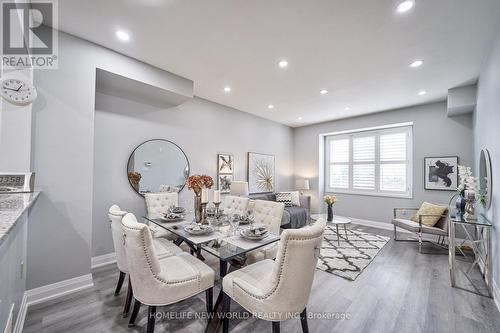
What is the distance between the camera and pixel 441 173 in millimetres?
4270

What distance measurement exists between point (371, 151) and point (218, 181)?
4.19 m

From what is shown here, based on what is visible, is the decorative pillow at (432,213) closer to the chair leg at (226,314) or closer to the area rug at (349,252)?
the area rug at (349,252)

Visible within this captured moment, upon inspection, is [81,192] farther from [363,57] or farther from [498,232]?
[498,232]

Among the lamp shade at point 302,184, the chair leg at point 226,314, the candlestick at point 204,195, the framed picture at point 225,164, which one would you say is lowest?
the chair leg at point 226,314

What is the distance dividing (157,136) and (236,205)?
189 cm

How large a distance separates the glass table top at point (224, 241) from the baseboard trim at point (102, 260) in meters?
1.60

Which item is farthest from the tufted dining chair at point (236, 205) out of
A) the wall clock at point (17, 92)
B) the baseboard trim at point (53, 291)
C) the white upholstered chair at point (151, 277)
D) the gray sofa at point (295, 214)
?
the wall clock at point (17, 92)

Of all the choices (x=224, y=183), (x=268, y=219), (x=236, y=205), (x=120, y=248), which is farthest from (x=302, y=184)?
(x=120, y=248)

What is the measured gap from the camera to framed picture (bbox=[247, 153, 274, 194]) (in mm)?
5230

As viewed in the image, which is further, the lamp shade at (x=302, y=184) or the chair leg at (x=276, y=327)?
the lamp shade at (x=302, y=184)

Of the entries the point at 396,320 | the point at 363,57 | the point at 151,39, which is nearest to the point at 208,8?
the point at 151,39

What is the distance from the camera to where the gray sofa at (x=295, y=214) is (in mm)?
4523

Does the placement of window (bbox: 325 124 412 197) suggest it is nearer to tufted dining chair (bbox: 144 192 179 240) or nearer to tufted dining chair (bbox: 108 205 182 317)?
tufted dining chair (bbox: 144 192 179 240)

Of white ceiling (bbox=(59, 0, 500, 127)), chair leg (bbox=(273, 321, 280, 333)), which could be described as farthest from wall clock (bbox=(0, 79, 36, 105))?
chair leg (bbox=(273, 321, 280, 333))
